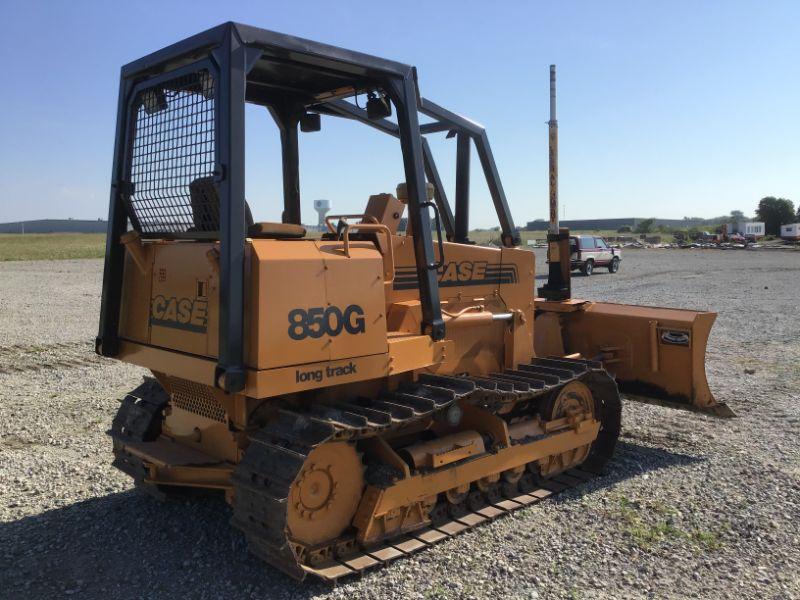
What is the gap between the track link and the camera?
4.29 m

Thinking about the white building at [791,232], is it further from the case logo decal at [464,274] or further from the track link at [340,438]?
the track link at [340,438]

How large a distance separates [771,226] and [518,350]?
80145mm

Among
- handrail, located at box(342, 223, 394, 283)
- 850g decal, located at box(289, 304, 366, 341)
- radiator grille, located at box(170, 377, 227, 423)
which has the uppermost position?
handrail, located at box(342, 223, 394, 283)

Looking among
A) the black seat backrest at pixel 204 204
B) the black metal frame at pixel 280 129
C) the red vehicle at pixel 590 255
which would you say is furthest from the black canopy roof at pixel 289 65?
the red vehicle at pixel 590 255

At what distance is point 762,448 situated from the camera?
7234mm

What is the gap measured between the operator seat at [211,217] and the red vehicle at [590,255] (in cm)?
2818

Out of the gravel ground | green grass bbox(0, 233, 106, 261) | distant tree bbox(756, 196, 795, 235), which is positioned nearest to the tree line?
distant tree bbox(756, 196, 795, 235)

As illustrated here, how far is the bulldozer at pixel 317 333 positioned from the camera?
4340 mm

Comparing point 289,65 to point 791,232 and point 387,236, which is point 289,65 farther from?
point 791,232

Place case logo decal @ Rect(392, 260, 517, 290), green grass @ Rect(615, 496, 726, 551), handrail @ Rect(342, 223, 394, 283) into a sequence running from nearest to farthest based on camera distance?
1. handrail @ Rect(342, 223, 394, 283)
2. green grass @ Rect(615, 496, 726, 551)
3. case logo decal @ Rect(392, 260, 517, 290)

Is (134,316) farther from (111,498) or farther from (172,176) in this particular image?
(111,498)

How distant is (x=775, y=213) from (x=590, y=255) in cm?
5386

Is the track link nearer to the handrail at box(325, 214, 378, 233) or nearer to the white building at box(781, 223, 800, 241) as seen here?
the handrail at box(325, 214, 378, 233)

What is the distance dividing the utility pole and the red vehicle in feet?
79.1
